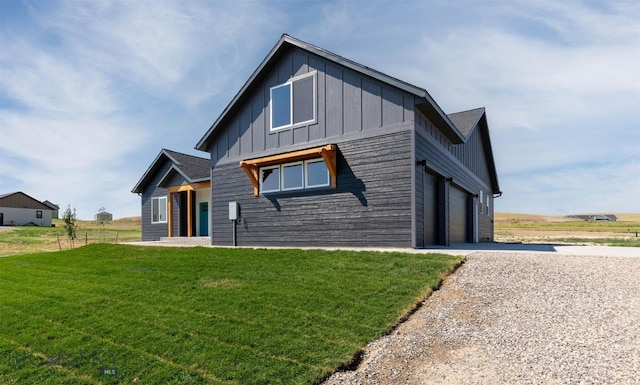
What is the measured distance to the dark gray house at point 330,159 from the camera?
1009 centimetres

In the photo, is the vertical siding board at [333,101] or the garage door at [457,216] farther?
the garage door at [457,216]

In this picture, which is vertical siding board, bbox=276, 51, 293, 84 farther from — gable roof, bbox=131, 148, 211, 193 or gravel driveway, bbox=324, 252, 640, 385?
gravel driveway, bbox=324, 252, 640, 385

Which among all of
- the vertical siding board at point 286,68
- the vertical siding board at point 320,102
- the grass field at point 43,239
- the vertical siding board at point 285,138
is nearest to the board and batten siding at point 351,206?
the vertical siding board at point 320,102

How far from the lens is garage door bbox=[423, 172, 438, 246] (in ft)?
36.6

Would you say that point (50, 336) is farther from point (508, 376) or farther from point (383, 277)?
point (508, 376)

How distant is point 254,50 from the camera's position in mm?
13547

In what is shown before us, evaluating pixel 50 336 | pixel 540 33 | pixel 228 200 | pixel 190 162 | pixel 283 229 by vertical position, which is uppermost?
pixel 540 33

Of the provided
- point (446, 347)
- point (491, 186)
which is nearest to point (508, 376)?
point (446, 347)

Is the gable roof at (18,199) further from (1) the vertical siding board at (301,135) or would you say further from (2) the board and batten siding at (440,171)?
(2) the board and batten siding at (440,171)

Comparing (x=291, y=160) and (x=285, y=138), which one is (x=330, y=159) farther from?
(x=285, y=138)

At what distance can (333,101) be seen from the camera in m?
11.3

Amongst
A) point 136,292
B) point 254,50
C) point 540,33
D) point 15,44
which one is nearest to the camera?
point 136,292

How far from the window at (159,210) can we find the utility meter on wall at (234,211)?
24.8ft

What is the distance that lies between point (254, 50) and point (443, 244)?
9.48 meters
